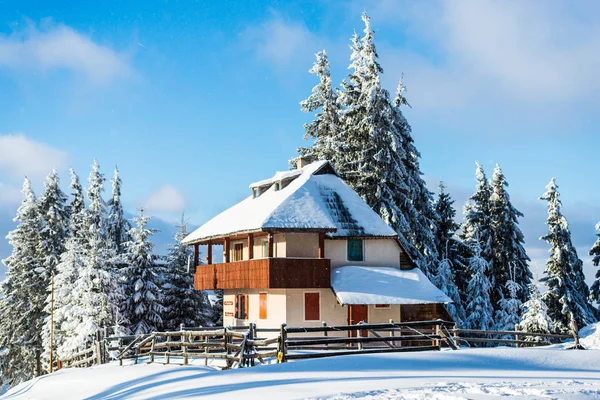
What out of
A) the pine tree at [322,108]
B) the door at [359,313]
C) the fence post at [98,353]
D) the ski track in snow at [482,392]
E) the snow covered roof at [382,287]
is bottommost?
the fence post at [98,353]

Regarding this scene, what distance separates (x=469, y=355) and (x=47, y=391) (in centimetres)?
1351

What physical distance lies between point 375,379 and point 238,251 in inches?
997

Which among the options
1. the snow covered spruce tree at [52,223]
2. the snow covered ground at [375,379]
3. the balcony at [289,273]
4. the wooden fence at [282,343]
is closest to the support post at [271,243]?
the balcony at [289,273]

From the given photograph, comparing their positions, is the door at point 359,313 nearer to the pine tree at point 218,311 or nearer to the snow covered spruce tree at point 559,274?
the snow covered spruce tree at point 559,274

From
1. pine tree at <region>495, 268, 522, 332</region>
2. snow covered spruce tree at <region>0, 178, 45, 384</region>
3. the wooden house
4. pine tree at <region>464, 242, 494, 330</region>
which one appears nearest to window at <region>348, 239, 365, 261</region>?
the wooden house

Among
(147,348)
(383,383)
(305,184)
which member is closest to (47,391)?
(147,348)

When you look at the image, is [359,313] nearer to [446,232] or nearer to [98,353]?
[98,353]

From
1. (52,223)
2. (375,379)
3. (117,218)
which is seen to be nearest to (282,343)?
(375,379)

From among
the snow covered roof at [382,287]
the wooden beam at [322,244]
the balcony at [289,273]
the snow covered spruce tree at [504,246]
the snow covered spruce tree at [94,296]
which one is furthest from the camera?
the snow covered spruce tree at [504,246]

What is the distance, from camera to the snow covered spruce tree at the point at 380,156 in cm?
4259

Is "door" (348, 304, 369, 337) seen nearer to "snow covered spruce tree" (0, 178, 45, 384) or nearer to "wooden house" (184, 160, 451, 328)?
"wooden house" (184, 160, 451, 328)

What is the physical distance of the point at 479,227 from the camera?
165 feet

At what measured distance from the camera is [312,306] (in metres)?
34.2

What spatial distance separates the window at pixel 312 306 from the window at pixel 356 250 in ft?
11.1
